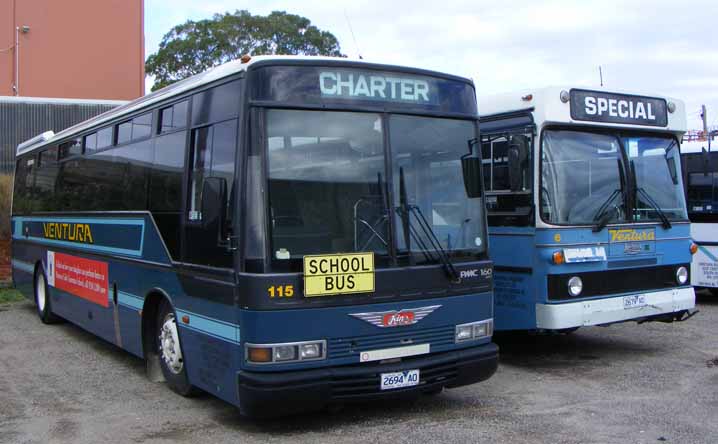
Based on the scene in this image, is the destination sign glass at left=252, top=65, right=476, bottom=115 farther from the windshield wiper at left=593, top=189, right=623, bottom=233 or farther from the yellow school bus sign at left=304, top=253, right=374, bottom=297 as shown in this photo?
the windshield wiper at left=593, top=189, right=623, bottom=233

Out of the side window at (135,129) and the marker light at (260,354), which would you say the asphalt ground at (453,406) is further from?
the side window at (135,129)

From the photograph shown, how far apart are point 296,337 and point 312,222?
0.89m

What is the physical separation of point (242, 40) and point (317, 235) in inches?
1482

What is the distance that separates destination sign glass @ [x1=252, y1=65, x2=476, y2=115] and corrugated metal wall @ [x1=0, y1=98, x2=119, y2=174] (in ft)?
67.9

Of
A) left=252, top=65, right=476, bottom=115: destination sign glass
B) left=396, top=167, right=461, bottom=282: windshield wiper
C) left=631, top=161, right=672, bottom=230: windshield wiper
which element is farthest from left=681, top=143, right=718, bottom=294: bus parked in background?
left=396, top=167, right=461, bottom=282: windshield wiper

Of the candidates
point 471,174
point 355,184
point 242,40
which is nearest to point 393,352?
point 355,184

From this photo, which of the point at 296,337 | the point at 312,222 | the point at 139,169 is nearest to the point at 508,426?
the point at 296,337

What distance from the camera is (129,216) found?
8.52 m

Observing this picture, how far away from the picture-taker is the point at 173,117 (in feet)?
24.8

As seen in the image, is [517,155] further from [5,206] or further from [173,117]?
[5,206]

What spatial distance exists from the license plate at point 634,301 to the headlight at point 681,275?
0.70 meters

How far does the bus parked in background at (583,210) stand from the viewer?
849 centimetres

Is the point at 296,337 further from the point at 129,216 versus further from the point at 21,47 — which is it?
the point at 21,47

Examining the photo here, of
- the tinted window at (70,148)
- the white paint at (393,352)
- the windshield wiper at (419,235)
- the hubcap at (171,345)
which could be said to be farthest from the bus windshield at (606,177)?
the tinted window at (70,148)
